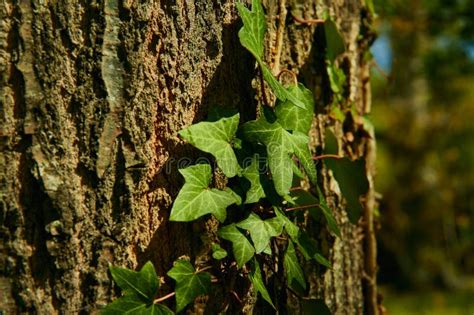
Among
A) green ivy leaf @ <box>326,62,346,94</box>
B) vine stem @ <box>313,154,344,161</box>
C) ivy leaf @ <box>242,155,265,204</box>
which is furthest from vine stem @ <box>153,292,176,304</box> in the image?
green ivy leaf @ <box>326,62,346,94</box>

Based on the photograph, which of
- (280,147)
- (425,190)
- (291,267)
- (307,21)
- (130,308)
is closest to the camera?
(130,308)

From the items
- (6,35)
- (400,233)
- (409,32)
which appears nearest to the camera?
(6,35)

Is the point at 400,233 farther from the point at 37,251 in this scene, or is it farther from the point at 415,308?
the point at 37,251

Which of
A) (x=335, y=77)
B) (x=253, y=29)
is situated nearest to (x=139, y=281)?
(x=253, y=29)

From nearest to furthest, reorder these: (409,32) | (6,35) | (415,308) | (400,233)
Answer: (6,35) < (415,308) < (400,233) < (409,32)

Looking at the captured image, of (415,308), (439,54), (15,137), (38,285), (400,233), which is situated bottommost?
(415,308)

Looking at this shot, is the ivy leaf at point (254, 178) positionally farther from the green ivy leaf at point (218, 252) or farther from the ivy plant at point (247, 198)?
the green ivy leaf at point (218, 252)

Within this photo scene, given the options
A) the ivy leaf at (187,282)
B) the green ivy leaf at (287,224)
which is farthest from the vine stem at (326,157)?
the ivy leaf at (187,282)

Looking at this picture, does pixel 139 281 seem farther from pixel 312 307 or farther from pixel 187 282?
pixel 312 307

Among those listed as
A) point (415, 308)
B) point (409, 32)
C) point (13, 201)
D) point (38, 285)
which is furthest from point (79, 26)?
point (409, 32)
